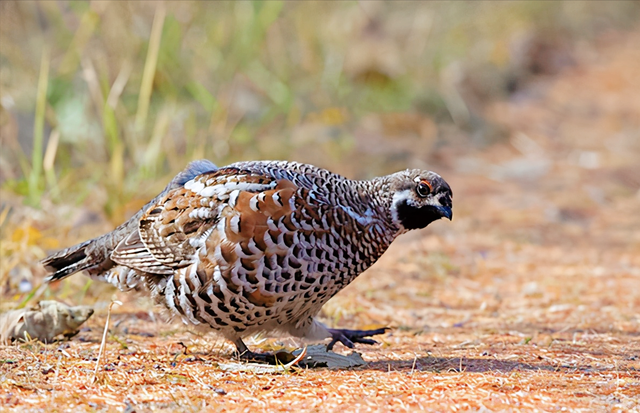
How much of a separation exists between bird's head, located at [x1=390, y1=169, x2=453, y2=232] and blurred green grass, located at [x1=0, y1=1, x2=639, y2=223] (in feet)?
10.0

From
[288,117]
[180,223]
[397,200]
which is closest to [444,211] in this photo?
[397,200]

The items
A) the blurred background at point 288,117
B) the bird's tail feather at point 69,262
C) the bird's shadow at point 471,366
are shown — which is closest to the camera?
the bird's shadow at point 471,366

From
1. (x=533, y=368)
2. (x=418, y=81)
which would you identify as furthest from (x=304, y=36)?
(x=533, y=368)

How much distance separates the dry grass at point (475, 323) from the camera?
10.1 ft

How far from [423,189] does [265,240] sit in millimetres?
880

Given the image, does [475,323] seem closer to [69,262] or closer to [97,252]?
[97,252]

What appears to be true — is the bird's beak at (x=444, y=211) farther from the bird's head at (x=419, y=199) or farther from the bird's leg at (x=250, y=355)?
the bird's leg at (x=250, y=355)

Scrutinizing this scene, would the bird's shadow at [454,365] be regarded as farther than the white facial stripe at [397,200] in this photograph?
No

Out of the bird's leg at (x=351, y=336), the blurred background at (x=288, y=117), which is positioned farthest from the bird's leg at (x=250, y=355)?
the blurred background at (x=288, y=117)

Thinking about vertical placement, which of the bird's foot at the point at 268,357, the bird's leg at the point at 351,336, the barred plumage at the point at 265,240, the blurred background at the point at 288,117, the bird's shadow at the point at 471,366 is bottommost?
the bird's shadow at the point at 471,366

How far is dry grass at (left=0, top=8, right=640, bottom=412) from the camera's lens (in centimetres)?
307

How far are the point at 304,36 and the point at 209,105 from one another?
9.14 ft

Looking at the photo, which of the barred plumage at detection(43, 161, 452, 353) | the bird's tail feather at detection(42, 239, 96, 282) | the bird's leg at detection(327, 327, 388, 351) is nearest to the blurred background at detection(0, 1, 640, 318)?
the bird's tail feather at detection(42, 239, 96, 282)

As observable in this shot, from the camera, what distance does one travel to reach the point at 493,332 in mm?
4590
